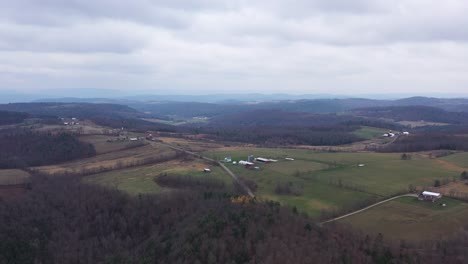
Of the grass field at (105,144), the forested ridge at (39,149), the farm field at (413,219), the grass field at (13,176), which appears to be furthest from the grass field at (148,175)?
the forested ridge at (39,149)

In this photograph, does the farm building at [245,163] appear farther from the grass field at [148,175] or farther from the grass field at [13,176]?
the grass field at [13,176]

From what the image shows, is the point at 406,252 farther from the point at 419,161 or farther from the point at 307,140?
the point at 307,140

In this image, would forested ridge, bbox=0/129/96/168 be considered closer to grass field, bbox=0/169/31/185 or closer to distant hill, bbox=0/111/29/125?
grass field, bbox=0/169/31/185

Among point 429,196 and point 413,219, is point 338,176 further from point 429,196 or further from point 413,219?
point 413,219

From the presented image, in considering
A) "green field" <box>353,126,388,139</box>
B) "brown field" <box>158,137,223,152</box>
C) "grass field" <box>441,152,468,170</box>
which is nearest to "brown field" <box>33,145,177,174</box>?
"brown field" <box>158,137,223,152</box>

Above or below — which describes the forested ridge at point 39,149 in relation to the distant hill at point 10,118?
below

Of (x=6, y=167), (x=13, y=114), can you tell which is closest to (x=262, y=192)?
(x=6, y=167)
